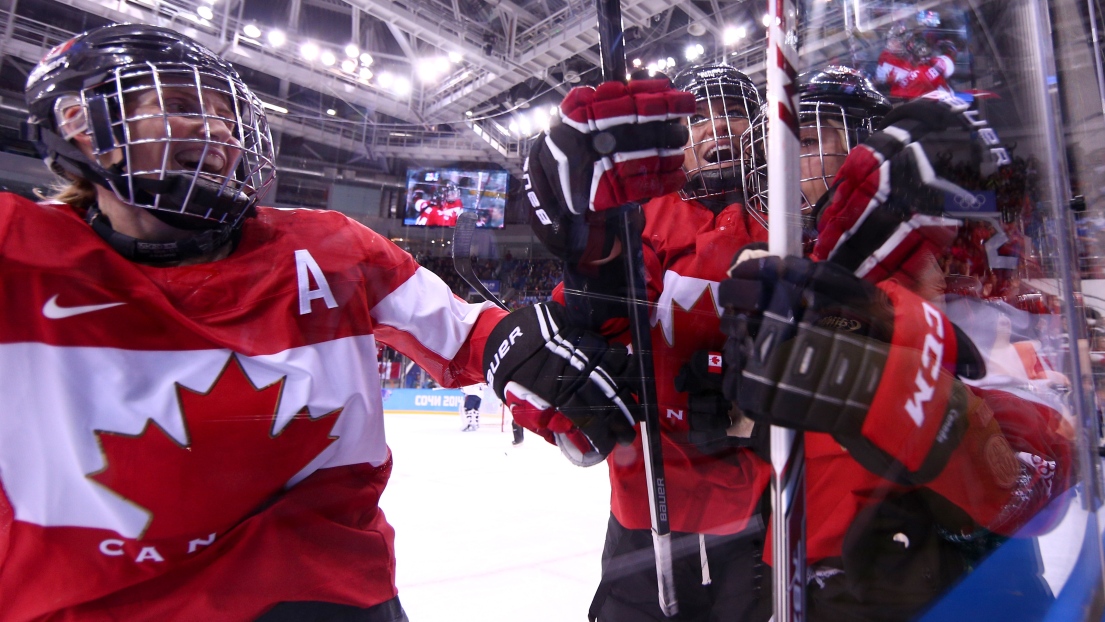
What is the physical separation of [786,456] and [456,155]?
0.73m

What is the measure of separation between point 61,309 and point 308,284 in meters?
0.25

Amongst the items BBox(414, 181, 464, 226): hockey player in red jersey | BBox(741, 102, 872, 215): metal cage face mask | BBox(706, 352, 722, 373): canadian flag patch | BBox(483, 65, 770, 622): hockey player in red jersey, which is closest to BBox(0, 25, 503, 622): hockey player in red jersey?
BBox(414, 181, 464, 226): hockey player in red jersey

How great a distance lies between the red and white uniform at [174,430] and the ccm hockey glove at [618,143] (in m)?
0.39

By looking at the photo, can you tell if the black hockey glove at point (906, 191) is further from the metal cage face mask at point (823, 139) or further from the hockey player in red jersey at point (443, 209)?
the hockey player in red jersey at point (443, 209)

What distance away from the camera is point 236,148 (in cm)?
76

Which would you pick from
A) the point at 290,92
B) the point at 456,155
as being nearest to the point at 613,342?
the point at 456,155

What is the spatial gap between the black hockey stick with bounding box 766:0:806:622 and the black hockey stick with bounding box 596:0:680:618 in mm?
159

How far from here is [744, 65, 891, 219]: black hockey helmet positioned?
0.47 meters

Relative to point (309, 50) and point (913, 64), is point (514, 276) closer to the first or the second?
point (913, 64)

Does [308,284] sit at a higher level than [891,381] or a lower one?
higher

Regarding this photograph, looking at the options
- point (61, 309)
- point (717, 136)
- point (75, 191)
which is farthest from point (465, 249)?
point (75, 191)

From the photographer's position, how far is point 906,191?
371 millimetres

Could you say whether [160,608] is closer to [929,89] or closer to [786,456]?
[786,456]

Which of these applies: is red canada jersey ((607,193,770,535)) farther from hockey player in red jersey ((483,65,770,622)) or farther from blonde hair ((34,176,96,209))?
blonde hair ((34,176,96,209))
